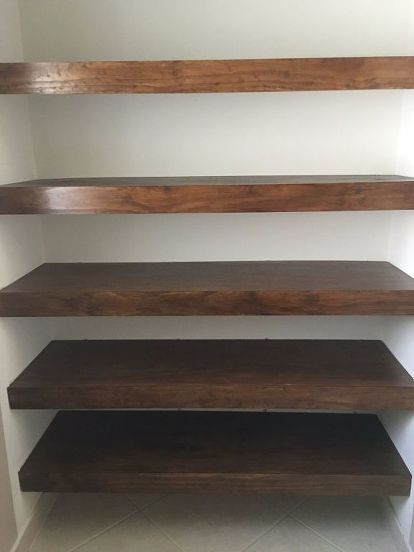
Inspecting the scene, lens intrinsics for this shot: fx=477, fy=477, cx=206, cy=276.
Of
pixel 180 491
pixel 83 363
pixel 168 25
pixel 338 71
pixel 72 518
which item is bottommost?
pixel 72 518

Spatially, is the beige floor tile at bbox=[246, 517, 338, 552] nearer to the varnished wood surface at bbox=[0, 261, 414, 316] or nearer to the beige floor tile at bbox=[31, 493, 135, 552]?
the beige floor tile at bbox=[31, 493, 135, 552]

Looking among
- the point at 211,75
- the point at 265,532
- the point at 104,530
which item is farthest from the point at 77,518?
the point at 211,75

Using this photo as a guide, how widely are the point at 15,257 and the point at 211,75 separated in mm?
806

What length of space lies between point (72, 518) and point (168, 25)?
167 cm

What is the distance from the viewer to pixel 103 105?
1.55m

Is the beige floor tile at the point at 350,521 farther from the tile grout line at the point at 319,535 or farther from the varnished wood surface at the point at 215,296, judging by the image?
the varnished wood surface at the point at 215,296

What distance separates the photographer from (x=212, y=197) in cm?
128

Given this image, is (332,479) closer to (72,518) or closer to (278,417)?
(278,417)

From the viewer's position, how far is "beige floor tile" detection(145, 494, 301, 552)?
5.12 feet

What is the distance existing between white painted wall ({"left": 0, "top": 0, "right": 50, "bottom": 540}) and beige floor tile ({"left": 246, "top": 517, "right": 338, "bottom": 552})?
2.55 ft

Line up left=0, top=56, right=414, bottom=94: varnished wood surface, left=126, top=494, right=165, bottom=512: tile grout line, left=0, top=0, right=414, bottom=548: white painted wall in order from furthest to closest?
left=126, top=494, right=165, bottom=512: tile grout line → left=0, top=0, right=414, bottom=548: white painted wall → left=0, top=56, right=414, bottom=94: varnished wood surface

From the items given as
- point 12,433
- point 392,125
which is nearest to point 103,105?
point 392,125

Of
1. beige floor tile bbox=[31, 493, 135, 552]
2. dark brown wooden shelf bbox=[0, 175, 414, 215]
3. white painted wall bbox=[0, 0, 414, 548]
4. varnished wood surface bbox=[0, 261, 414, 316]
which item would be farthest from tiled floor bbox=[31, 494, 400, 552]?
dark brown wooden shelf bbox=[0, 175, 414, 215]

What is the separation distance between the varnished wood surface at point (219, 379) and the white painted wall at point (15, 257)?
74 mm
